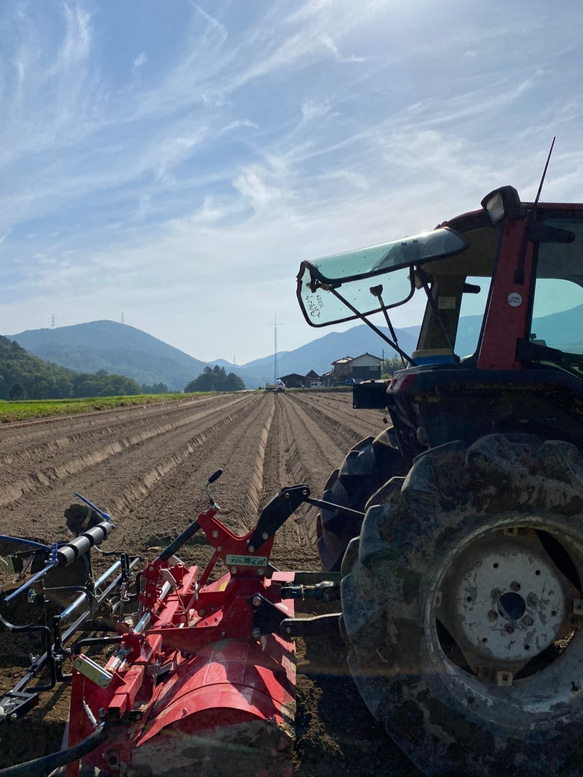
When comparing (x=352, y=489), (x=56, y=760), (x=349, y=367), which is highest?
(x=349, y=367)

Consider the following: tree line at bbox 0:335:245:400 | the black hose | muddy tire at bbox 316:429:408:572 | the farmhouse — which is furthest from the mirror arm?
tree line at bbox 0:335:245:400

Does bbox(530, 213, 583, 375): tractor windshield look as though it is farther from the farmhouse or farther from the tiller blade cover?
the farmhouse

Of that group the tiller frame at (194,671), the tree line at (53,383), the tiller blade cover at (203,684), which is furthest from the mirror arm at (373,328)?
the tree line at (53,383)

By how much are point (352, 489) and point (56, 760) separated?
7.43 ft

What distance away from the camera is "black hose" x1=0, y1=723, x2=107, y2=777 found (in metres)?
2.13

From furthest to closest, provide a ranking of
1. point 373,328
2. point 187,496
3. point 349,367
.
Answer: point 349,367
point 187,496
point 373,328

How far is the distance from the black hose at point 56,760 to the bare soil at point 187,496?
665 millimetres

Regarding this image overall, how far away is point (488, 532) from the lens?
7.29 ft

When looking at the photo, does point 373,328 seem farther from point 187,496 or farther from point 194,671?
point 187,496

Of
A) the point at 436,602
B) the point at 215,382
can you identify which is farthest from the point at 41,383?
the point at 436,602

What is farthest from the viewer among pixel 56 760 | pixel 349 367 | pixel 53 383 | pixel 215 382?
pixel 215 382

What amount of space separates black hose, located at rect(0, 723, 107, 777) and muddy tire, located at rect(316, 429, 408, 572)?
5.74ft

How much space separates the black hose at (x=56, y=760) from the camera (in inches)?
83.8

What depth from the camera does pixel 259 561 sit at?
2.96 metres
